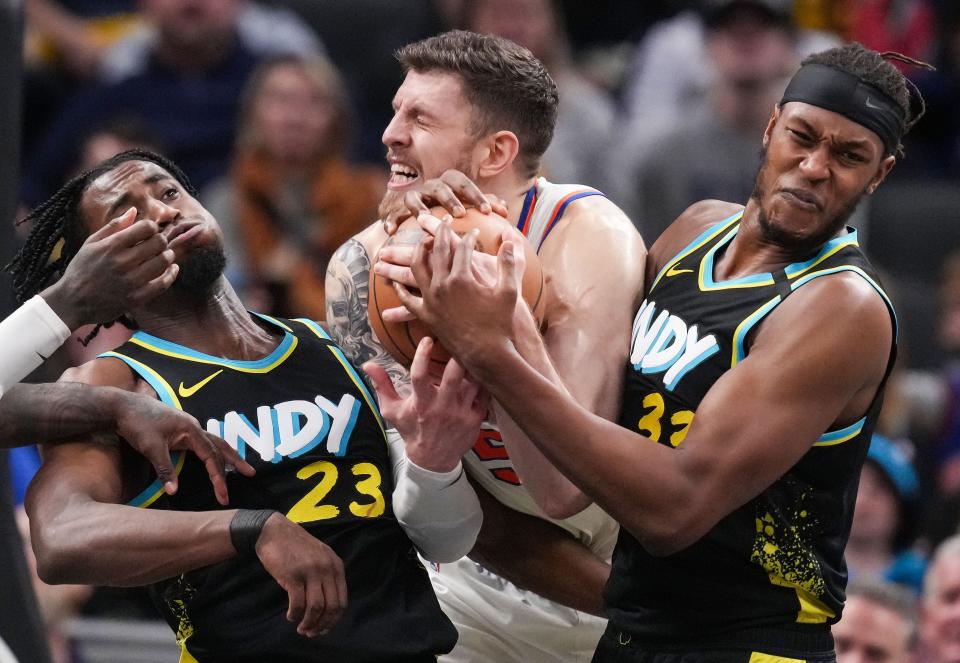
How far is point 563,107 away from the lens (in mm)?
8992

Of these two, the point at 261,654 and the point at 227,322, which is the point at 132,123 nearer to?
the point at 227,322

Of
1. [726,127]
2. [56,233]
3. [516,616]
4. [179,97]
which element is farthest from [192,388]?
[179,97]

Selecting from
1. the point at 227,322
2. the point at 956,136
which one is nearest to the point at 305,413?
the point at 227,322

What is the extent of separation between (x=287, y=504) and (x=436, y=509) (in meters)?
0.38

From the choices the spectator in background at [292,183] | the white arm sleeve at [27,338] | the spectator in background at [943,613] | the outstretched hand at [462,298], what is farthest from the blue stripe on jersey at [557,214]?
the spectator in background at [292,183]

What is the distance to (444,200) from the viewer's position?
12.1ft

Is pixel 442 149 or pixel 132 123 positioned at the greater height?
pixel 442 149

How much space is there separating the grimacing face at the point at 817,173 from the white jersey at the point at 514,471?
2.07ft

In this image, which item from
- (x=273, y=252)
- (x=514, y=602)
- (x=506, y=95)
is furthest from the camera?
(x=273, y=252)

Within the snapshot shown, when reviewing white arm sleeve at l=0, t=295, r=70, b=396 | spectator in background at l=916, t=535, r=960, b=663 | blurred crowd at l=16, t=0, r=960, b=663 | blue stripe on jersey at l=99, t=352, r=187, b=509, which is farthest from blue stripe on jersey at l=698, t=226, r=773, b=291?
blurred crowd at l=16, t=0, r=960, b=663

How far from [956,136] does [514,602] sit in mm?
6015

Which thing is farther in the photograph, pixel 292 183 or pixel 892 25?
pixel 892 25

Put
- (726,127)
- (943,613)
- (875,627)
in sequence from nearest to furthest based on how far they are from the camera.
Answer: (875,627) < (943,613) < (726,127)

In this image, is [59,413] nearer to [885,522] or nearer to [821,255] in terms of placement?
[821,255]
